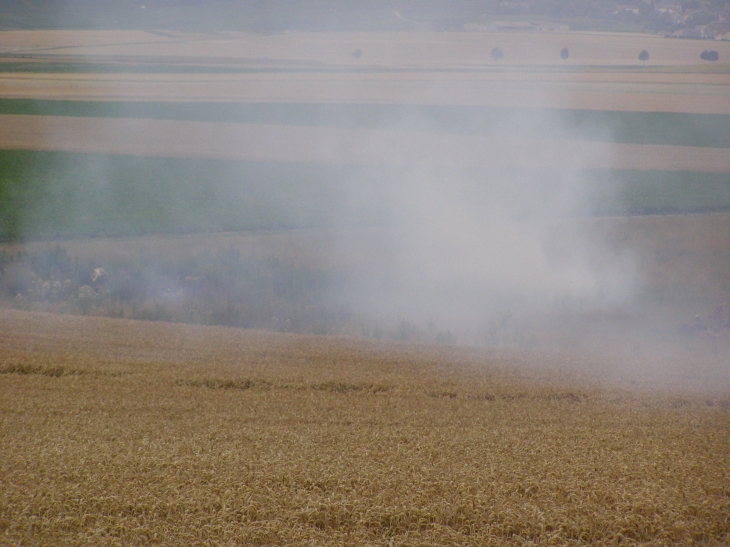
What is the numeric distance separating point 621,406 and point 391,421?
2.88 metres

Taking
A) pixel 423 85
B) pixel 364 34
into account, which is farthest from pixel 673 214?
pixel 364 34

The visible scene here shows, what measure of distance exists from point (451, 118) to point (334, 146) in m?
9.67

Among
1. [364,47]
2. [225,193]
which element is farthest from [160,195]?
[364,47]

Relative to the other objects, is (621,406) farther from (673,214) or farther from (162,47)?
(162,47)

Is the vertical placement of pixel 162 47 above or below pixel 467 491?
above

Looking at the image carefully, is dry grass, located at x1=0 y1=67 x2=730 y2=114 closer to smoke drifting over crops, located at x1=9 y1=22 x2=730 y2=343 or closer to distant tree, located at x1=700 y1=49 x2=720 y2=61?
smoke drifting over crops, located at x1=9 y1=22 x2=730 y2=343

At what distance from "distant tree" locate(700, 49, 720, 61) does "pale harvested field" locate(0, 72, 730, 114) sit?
3.58m

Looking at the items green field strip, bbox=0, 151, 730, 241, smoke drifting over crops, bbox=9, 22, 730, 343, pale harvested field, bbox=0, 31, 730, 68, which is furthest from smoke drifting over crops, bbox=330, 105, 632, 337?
pale harvested field, bbox=0, 31, 730, 68

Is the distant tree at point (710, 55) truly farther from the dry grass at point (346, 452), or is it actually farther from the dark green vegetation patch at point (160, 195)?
the dry grass at point (346, 452)

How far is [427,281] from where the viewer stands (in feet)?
57.0

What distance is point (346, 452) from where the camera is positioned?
214 inches

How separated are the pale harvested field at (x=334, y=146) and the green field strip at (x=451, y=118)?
159cm

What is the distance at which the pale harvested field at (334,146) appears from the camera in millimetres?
31250

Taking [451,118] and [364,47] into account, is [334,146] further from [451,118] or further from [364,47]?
[364,47]
